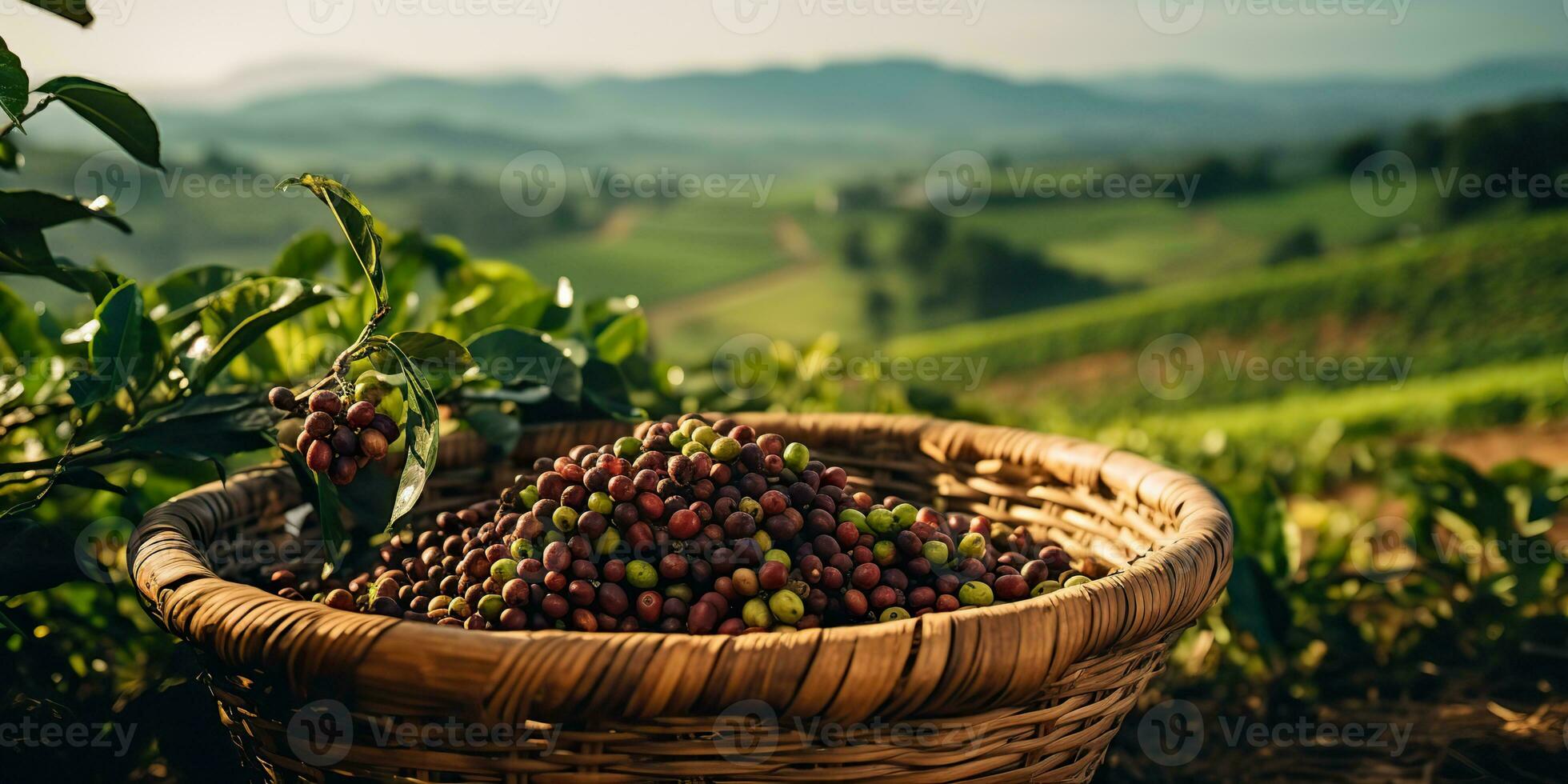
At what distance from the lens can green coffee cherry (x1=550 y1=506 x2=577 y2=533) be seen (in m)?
0.92

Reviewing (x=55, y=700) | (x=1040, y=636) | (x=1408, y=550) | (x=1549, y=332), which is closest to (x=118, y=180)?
(x=55, y=700)

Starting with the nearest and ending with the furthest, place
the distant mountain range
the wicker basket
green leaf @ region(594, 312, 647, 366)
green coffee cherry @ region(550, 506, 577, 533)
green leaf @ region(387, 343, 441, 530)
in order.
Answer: the wicker basket, green leaf @ region(387, 343, 441, 530), green coffee cherry @ region(550, 506, 577, 533), green leaf @ region(594, 312, 647, 366), the distant mountain range

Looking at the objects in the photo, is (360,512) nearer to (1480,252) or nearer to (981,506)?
(981,506)

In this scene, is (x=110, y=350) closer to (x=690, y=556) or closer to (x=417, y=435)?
(x=417, y=435)

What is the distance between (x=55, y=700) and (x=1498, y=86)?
6202cm

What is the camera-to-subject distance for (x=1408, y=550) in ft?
5.90

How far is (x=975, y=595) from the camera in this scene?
0.93m

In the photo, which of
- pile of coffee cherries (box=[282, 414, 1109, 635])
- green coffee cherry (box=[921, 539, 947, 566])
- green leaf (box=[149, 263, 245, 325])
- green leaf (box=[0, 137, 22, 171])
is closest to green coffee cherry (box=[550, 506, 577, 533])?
pile of coffee cherries (box=[282, 414, 1109, 635])

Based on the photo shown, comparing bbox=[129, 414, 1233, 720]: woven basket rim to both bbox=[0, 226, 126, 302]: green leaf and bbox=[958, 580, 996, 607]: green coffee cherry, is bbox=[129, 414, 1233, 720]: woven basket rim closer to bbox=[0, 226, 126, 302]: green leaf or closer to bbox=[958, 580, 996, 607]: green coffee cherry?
bbox=[958, 580, 996, 607]: green coffee cherry

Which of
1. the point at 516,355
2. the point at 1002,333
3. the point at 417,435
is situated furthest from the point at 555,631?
the point at 1002,333

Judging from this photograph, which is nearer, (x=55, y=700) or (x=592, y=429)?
(x=55, y=700)

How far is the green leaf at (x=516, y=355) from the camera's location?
3.97 feet

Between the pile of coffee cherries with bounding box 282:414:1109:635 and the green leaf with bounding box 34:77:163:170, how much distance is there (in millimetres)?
520

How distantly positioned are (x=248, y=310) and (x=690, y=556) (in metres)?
0.69
